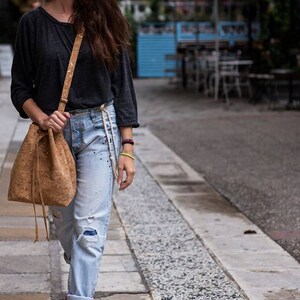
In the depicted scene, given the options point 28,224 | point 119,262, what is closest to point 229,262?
point 119,262

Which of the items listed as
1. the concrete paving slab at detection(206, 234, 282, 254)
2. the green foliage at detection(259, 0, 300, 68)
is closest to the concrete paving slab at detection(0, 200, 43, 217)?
the concrete paving slab at detection(206, 234, 282, 254)

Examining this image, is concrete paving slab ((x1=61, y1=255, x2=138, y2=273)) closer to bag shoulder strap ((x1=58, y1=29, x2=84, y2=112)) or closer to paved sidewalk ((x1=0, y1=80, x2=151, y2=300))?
paved sidewalk ((x1=0, y1=80, x2=151, y2=300))

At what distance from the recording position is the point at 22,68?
381 centimetres

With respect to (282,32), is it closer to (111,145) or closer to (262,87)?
(262,87)

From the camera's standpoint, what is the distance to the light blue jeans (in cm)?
378

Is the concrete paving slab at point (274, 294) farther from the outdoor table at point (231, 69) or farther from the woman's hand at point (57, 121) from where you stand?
the outdoor table at point (231, 69)

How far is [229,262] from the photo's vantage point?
5445mm

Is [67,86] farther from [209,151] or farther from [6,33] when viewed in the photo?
[6,33]

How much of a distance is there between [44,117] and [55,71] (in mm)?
213

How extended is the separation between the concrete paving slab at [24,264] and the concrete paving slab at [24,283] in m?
0.09

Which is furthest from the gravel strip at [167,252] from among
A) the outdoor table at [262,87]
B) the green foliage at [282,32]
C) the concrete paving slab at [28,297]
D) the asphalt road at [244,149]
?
the green foliage at [282,32]

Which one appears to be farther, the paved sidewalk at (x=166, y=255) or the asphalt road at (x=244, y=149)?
the asphalt road at (x=244, y=149)

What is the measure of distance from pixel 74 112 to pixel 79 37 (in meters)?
0.34

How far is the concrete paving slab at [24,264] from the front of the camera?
5014mm
